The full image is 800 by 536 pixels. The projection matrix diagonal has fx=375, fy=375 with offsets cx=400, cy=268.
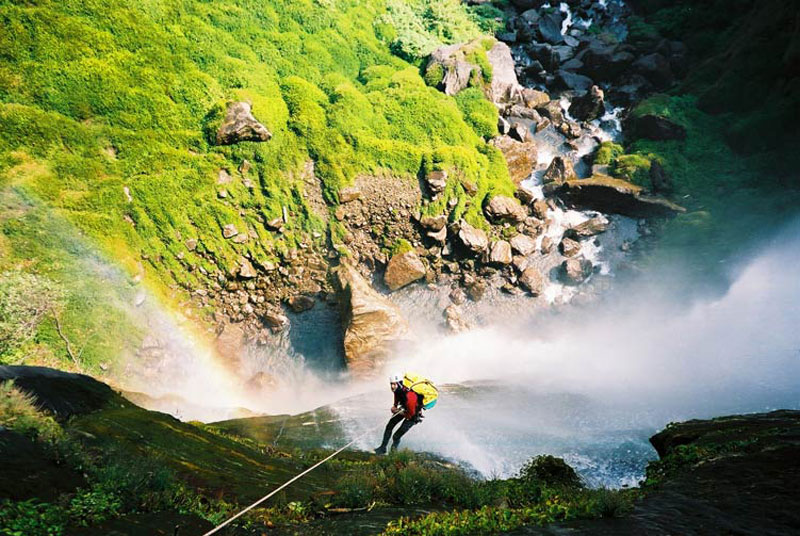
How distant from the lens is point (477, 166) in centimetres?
2606

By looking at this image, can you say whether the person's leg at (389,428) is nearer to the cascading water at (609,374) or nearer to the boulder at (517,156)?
the cascading water at (609,374)

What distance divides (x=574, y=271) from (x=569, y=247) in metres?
1.75

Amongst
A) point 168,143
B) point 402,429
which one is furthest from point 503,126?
point 402,429

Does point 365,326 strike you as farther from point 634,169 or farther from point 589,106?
point 589,106

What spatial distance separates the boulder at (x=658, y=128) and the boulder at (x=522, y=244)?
47.2ft

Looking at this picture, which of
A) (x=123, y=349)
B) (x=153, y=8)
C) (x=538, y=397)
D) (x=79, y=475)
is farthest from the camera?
(x=153, y=8)

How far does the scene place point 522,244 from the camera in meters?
24.9

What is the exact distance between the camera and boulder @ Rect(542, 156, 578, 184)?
28.1 meters

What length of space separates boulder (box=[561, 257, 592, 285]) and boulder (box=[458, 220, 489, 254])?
5618 millimetres

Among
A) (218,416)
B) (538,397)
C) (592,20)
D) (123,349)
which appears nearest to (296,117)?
(123,349)

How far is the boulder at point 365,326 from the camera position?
1933cm

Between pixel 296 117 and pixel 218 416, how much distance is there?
17.0 meters

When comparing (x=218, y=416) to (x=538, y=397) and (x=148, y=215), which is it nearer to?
(x=148, y=215)

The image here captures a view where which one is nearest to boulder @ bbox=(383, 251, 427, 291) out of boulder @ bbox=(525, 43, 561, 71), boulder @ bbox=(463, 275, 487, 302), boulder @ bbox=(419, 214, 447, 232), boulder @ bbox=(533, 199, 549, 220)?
boulder @ bbox=(419, 214, 447, 232)
